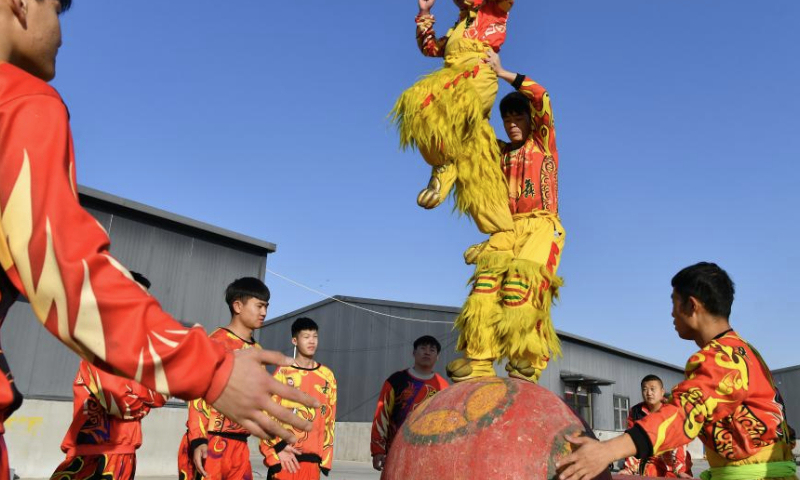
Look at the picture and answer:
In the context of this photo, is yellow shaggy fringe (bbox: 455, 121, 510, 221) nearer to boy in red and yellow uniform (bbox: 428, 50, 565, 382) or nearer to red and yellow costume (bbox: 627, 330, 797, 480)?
boy in red and yellow uniform (bbox: 428, 50, 565, 382)

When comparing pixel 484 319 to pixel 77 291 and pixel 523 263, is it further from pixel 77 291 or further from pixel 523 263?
pixel 77 291

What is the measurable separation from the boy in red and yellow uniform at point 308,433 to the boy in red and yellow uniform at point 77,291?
11.7 ft

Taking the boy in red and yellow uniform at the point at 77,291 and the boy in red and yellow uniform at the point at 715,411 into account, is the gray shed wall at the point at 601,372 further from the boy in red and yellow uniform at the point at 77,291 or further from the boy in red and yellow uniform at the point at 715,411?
the boy in red and yellow uniform at the point at 77,291

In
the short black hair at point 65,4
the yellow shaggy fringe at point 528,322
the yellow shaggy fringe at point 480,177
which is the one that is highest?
the yellow shaggy fringe at point 480,177

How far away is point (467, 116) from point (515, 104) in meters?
0.69

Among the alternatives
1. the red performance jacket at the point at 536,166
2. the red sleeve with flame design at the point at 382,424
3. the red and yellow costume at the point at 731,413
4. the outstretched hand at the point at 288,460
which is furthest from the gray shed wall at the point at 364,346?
the red and yellow costume at the point at 731,413

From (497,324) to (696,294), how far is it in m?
1.44

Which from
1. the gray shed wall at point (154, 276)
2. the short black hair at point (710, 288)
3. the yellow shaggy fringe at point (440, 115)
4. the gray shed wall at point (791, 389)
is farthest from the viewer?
the gray shed wall at point (791, 389)

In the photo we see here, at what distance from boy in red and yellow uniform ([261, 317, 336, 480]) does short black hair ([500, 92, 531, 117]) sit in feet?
8.29

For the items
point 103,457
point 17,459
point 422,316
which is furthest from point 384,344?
point 103,457

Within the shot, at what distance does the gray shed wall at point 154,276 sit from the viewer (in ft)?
36.4

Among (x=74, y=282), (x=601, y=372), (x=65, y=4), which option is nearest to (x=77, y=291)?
(x=74, y=282)

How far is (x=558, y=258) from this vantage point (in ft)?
15.2

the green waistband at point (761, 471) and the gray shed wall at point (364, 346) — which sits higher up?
the gray shed wall at point (364, 346)
